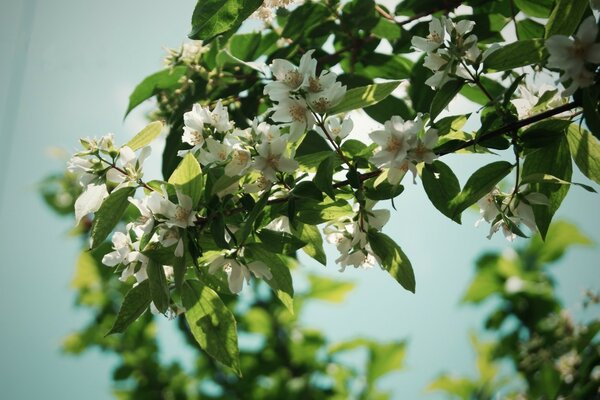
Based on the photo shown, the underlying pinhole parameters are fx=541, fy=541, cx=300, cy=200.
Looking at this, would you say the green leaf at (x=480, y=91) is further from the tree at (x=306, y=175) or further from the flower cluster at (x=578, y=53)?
the flower cluster at (x=578, y=53)

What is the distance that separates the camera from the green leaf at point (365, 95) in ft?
3.25

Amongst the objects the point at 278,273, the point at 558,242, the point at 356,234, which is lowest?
the point at 558,242

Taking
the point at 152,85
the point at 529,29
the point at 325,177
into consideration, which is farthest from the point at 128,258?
the point at 529,29

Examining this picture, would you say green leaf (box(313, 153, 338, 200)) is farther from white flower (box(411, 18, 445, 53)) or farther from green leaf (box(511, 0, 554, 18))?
green leaf (box(511, 0, 554, 18))

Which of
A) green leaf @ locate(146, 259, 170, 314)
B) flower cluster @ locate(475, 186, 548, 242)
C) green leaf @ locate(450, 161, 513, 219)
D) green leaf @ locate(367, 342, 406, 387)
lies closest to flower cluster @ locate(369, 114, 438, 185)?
green leaf @ locate(450, 161, 513, 219)

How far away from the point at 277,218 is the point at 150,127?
0.33 metres

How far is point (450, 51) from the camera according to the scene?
992 millimetres

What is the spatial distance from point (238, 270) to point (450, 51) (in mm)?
A: 573

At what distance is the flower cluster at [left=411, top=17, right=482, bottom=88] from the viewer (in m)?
0.99

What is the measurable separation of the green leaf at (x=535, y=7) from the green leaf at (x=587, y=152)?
0.54 metres

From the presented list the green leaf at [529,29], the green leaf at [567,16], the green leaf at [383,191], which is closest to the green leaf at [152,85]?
the green leaf at [383,191]

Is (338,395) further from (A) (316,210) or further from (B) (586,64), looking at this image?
(B) (586,64)

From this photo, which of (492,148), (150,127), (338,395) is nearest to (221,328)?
(150,127)

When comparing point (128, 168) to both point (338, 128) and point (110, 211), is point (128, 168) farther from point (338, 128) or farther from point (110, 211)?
point (338, 128)
